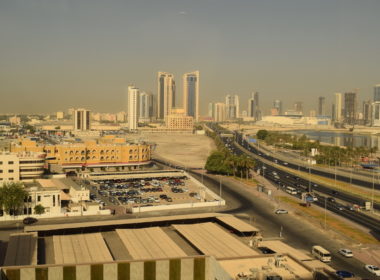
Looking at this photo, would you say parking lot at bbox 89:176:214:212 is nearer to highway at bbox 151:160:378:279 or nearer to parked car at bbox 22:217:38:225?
highway at bbox 151:160:378:279

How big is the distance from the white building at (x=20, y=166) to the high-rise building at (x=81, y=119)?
63.3 m

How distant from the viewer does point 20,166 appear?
34062 mm

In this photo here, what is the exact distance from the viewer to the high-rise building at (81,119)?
97.9 m

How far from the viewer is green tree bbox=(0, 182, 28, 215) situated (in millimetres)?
25750

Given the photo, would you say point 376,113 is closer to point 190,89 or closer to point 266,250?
point 190,89

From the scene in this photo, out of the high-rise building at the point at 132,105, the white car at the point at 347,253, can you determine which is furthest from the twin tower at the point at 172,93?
the white car at the point at 347,253

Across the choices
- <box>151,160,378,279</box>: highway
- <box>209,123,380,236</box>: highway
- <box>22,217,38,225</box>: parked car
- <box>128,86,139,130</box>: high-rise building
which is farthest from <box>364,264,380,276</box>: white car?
<box>128,86,139,130</box>: high-rise building

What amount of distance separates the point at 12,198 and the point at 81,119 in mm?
73955

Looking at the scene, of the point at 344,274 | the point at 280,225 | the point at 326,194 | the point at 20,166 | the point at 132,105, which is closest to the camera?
the point at 344,274

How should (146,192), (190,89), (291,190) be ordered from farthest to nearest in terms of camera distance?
(190,89)
(291,190)
(146,192)

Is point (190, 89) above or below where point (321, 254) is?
above

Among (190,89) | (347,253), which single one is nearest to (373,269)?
(347,253)

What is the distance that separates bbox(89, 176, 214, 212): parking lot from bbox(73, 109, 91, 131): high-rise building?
59.9 metres

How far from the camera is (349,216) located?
2827 cm
